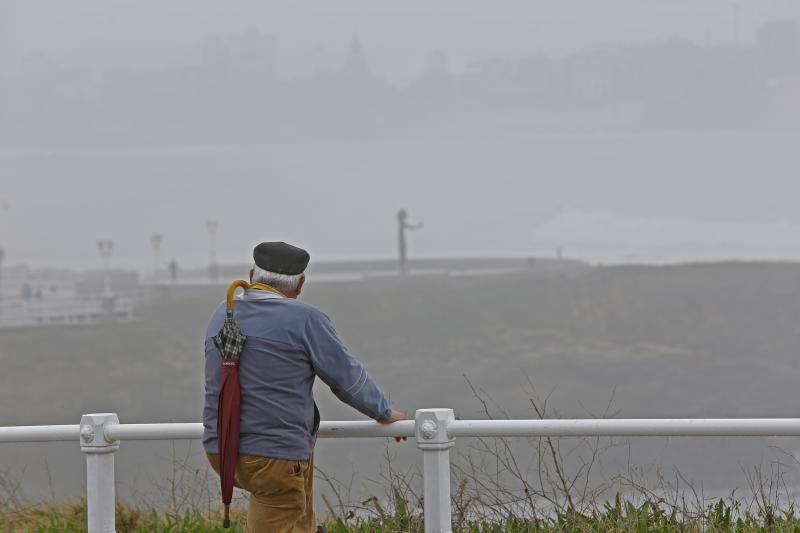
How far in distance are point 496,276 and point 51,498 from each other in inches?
6168

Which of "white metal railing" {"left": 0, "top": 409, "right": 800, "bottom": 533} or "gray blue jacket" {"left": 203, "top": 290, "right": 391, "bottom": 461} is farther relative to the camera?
"white metal railing" {"left": 0, "top": 409, "right": 800, "bottom": 533}

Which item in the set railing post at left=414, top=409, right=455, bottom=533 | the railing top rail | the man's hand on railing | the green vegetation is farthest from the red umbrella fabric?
the green vegetation

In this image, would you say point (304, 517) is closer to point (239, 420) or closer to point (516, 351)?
point (239, 420)

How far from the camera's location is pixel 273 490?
4.15 m

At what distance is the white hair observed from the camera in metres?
4.23

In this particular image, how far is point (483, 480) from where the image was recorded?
5.73m

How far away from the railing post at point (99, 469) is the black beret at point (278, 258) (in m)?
1.06

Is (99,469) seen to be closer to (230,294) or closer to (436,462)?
(230,294)

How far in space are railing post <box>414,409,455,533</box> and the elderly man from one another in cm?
41

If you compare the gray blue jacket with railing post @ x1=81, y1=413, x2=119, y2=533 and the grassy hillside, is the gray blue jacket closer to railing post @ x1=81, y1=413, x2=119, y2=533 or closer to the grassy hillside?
railing post @ x1=81, y1=413, x2=119, y2=533

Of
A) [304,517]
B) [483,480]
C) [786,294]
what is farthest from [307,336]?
[786,294]

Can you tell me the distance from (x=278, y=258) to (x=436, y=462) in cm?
103

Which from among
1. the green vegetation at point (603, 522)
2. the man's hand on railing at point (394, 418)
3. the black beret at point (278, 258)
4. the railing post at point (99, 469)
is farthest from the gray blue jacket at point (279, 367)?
the green vegetation at point (603, 522)

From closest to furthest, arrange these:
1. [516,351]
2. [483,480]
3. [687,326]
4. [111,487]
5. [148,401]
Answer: [111,487] → [483,480] → [148,401] → [516,351] → [687,326]
